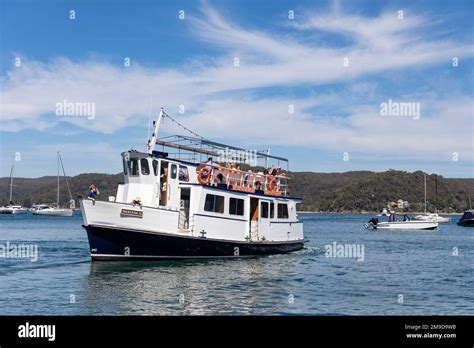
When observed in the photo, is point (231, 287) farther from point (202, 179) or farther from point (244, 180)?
point (244, 180)

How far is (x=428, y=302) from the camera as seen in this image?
21.8 metres

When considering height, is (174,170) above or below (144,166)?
below

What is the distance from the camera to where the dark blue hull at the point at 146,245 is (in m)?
28.4

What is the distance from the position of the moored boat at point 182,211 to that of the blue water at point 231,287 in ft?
2.59

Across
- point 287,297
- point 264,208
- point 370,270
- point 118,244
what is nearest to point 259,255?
point 264,208

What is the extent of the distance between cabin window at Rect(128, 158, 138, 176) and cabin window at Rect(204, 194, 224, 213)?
4.14 m

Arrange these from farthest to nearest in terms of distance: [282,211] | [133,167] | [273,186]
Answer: [273,186] < [282,211] < [133,167]

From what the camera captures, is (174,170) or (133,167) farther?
(174,170)

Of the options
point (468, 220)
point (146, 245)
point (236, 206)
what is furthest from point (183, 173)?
point (468, 220)

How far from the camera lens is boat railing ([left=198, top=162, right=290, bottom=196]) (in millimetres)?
33125

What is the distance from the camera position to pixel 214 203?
105 ft

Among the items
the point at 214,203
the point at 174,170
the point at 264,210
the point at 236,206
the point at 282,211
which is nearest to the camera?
the point at 174,170

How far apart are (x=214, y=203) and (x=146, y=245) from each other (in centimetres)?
481
